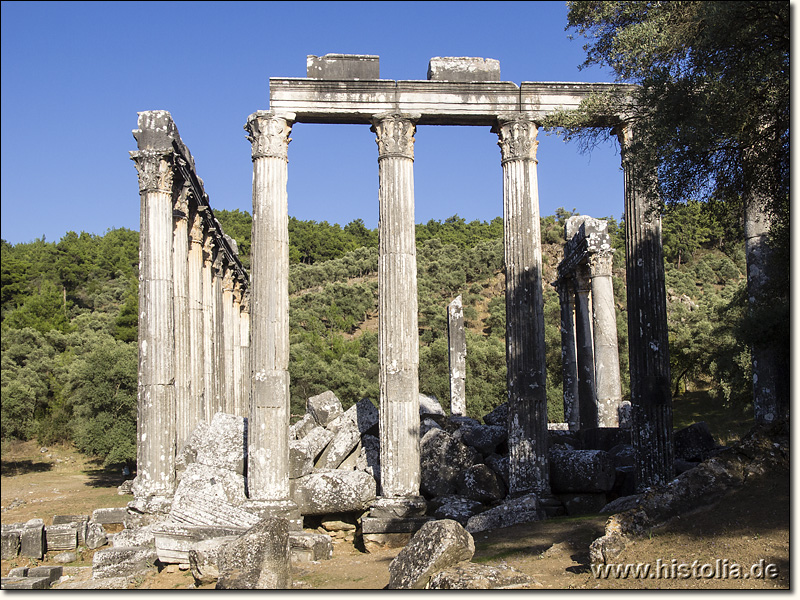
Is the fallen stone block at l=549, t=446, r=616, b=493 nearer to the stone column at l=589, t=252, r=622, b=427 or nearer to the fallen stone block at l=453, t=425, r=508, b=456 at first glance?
the fallen stone block at l=453, t=425, r=508, b=456

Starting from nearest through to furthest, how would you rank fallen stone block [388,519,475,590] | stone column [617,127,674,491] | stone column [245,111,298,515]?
fallen stone block [388,519,475,590] < stone column [617,127,674,491] < stone column [245,111,298,515]

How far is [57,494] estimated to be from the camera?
28.8m

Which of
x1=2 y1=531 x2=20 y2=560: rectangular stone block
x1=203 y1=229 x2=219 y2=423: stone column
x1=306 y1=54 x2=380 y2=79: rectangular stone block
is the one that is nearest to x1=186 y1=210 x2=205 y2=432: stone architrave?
x1=203 y1=229 x2=219 y2=423: stone column

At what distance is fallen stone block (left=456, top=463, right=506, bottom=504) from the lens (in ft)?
56.3

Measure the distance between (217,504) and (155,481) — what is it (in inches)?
82.7

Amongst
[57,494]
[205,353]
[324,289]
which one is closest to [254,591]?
[205,353]

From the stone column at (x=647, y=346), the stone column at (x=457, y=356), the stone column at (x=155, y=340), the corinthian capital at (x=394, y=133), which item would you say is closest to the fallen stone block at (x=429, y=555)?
the stone column at (x=647, y=346)

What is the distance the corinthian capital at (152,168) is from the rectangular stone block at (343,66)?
11.5 feet

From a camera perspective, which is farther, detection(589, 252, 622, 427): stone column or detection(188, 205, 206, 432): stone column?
detection(589, 252, 622, 427): stone column

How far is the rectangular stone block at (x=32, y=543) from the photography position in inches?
681

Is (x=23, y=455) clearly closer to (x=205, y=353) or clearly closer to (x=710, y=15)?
(x=205, y=353)

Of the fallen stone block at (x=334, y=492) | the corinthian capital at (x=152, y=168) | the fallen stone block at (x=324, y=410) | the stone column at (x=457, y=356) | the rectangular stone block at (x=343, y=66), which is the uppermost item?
the rectangular stone block at (x=343, y=66)

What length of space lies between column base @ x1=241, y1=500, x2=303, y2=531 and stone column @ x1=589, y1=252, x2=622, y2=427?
33.3 ft

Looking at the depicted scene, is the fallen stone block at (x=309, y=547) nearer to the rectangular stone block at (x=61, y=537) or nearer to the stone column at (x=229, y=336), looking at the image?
the rectangular stone block at (x=61, y=537)
